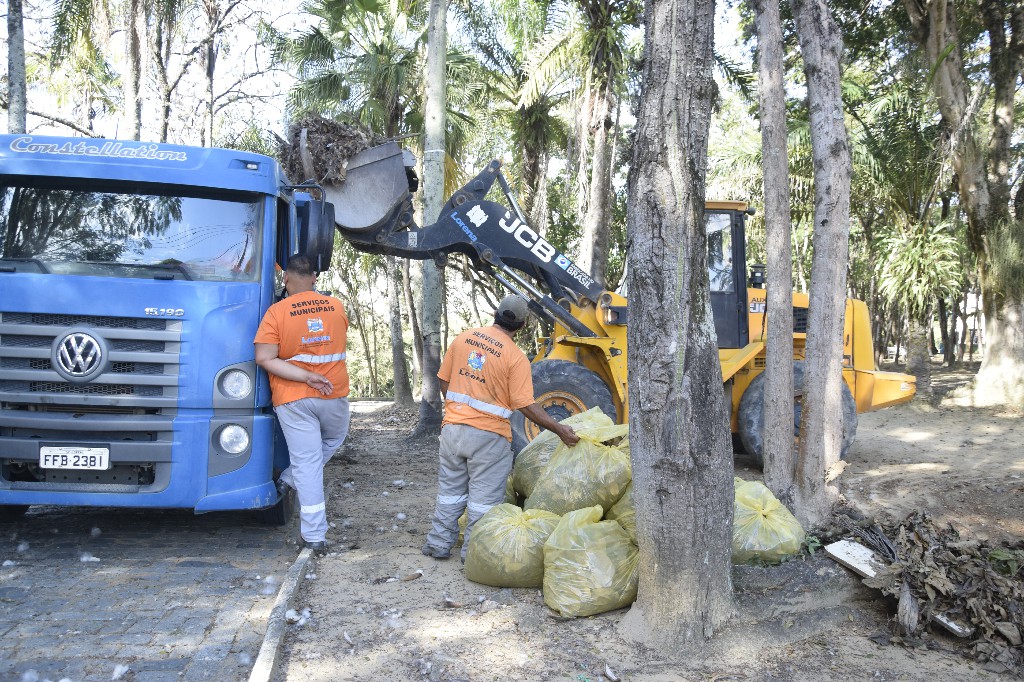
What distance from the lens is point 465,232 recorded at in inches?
326

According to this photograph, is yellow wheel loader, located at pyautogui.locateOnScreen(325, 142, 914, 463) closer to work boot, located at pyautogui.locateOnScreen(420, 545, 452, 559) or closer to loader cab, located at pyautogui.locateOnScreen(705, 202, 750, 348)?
loader cab, located at pyautogui.locateOnScreen(705, 202, 750, 348)

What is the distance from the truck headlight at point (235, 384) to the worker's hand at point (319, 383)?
39 centimetres

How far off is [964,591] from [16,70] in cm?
1048

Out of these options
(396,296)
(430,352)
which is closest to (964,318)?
(396,296)

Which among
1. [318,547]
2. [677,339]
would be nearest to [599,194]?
[318,547]

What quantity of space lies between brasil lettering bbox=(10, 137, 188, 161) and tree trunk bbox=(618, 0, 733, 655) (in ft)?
11.0

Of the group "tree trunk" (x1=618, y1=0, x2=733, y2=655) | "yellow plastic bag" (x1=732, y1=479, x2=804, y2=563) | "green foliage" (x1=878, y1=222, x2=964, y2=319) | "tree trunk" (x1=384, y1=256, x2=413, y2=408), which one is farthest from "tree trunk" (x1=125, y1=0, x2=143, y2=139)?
"green foliage" (x1=878, y1=222, x2=964, y2=319)

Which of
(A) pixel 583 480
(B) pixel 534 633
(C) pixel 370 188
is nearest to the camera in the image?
(B) pixel 534 633

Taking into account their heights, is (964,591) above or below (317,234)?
below

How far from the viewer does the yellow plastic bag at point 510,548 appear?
4711mm

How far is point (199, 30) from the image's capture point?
18.2 m

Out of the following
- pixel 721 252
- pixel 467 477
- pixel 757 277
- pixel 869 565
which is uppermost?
pixel 721 252

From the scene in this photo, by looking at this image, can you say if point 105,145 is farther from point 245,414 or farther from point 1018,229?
point 1018,229

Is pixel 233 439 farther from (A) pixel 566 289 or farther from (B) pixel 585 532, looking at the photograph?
(A) pixel 566 289
